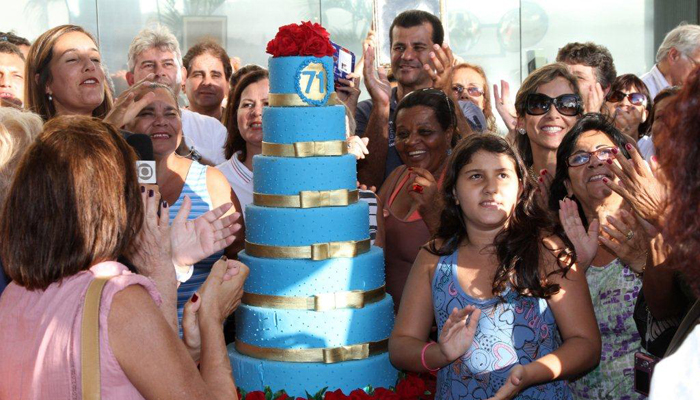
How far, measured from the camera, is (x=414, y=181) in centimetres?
417

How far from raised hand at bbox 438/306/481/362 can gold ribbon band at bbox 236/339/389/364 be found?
0.46 metres

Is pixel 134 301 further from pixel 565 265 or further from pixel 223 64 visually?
pixel 223 64

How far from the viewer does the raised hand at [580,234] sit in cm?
341

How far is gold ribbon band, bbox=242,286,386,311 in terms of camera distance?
10.9 feet

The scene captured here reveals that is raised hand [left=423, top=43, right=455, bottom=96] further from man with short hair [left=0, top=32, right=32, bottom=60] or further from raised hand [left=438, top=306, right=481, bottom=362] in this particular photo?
man with short hair [left=0, top=32, right=32, bottom=60]

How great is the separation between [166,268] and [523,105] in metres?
2.36

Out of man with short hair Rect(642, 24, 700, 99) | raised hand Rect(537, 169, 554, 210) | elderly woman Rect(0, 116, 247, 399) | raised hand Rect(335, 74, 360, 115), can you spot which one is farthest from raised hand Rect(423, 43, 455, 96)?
elderly woman Rect(0, 116, 247, 399)

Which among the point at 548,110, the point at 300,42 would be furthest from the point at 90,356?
the point at 548,110

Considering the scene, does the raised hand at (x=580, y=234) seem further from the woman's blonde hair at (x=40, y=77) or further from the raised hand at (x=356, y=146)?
the woman's blonde hair at (x=40, y=77)

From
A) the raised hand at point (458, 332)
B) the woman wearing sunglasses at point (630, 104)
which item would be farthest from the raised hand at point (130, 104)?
the woman wearing sunglasses at point (630, 104)

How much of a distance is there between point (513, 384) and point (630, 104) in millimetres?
3053

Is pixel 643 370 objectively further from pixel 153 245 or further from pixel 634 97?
pixel 634 97

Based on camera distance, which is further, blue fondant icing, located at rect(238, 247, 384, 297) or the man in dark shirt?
the man in dark shirt

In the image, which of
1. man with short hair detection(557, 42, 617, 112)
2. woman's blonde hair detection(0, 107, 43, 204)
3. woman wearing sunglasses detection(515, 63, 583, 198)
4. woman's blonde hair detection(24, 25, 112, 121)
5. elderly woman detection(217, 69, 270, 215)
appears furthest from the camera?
man with short hair detection(557, 42, 617, 112)
